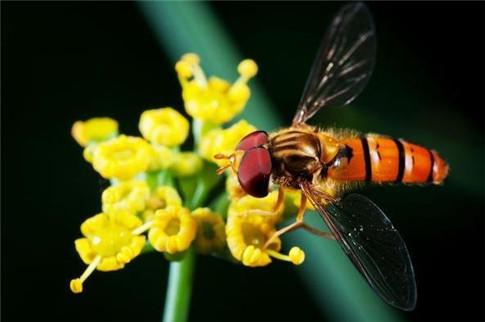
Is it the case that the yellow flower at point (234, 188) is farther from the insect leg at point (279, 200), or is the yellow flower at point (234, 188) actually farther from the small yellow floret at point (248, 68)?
the small yellow floret at point (248, 68)

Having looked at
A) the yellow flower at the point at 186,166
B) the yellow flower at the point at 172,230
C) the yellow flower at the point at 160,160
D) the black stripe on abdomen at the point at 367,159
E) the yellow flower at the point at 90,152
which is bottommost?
the black stripe on abdomen at the point at 367,159

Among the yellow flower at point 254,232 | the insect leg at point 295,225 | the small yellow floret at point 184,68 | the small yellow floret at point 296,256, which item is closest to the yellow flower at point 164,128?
the small yellow floret at point 184,68

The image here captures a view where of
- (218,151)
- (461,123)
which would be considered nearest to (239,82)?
(218,151)

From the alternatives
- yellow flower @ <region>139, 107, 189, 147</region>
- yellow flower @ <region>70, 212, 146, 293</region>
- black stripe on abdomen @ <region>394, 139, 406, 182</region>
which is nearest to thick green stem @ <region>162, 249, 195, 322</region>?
yellow flower @ <region>70, 212, 146, 293</region>

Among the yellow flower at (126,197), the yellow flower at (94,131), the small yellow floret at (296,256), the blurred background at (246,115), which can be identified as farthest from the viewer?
the blurred background at (246,115)

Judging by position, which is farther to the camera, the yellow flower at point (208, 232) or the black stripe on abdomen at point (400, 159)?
the black stripe on abdomen at point (400, 159)

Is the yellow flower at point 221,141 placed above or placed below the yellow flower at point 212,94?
below

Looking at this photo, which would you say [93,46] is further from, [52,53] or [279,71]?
[279,71]
